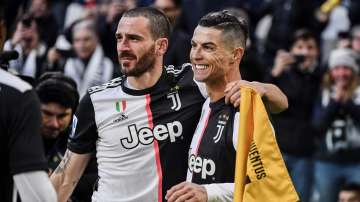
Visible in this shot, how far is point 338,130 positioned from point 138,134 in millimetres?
4739

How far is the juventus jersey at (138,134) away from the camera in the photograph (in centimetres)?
648

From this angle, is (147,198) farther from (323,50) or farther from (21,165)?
(323,50)

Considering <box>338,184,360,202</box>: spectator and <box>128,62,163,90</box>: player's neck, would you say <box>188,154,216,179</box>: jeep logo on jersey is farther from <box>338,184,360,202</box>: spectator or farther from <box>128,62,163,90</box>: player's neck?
<box>338,184,360,202</box>: spectator

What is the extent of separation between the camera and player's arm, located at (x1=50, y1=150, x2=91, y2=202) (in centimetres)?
661

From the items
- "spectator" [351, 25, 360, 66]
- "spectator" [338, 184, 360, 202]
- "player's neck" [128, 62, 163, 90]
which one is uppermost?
"player's neck" [128, 62, 163, 90]

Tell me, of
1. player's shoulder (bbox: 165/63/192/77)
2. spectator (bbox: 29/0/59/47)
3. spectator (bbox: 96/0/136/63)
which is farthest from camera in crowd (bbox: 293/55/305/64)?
player's shoulder (bbox: 165/63/192/77)

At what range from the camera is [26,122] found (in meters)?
4.89

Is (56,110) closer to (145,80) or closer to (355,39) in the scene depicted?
(145,80)

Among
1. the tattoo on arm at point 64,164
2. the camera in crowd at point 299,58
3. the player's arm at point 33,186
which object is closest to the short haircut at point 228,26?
the tattoo on arm at point 64,164

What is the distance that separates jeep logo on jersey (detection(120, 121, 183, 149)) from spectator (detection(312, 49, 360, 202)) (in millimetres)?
4404

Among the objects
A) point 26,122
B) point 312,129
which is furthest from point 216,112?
point 312,129

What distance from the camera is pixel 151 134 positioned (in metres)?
6.55

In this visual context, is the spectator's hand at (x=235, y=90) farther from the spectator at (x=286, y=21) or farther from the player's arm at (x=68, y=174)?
the spectator at (x=286, y=21)

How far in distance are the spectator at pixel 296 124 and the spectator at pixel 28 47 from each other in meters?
2.42
